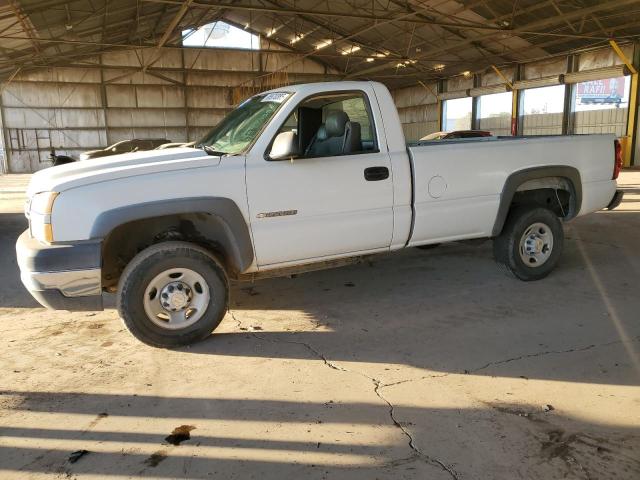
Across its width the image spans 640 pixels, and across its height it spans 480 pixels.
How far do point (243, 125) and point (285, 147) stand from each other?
29.9 inches

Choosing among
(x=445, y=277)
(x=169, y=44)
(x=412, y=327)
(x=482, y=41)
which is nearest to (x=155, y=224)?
(x=412, y=327)

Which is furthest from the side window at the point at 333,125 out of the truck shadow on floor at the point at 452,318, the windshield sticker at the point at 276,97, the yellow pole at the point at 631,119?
the yellow pole at the point at 631,119

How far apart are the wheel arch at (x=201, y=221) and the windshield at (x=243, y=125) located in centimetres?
57

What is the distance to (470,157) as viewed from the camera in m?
5.03

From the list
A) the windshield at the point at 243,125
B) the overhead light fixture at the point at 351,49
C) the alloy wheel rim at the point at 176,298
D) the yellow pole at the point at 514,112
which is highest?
the overhead light fixture at the point at 351,49

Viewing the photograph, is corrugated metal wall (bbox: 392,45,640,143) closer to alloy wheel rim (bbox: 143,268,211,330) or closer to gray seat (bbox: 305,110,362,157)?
gray seat (bbox: 305,110,362,157)

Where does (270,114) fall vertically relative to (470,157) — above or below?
above

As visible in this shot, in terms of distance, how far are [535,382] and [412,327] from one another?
1.26m

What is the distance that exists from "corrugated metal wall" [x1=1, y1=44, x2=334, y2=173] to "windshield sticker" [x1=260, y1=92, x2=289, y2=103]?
25.4 meters

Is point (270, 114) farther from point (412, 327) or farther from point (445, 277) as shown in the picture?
point (445, 277)

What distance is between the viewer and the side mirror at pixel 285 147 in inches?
160

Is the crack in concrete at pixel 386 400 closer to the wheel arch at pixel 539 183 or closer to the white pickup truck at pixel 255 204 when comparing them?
the white pickup truck at pixel 255 204

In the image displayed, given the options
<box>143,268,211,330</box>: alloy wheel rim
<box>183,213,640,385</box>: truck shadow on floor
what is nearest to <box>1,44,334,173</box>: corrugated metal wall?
<box>183,213,640,385</box>: truck shadow on floor

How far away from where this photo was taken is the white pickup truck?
12.4ft
